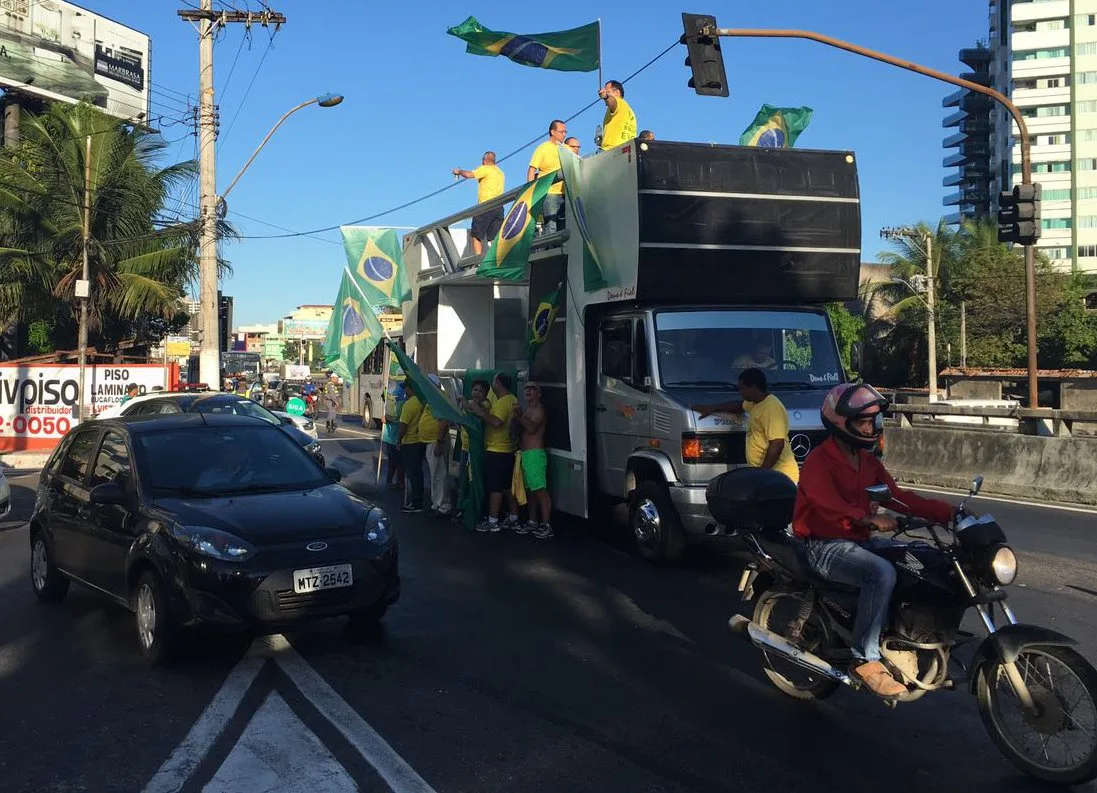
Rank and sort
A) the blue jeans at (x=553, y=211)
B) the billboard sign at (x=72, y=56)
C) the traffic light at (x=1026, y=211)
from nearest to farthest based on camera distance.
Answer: the blue jeans at (x=553, y=211) < the traffic light at (x=1026, y=211) < the billboard sign at (x=72, y=56)

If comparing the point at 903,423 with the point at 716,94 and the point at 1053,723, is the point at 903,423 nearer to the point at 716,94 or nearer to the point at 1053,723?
the point at 716,94

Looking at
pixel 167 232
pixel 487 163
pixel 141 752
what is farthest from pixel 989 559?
pixel 167 232

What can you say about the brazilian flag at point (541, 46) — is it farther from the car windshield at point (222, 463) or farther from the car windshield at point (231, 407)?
the car windshield at point (222, 463)

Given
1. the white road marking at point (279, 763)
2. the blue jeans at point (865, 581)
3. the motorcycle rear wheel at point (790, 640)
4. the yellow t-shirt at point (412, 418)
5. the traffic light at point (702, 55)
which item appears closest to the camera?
the white road marking at point (279, 763)

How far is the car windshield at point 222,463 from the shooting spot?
7020mm

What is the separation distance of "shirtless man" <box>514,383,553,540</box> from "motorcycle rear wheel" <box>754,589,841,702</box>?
5.42 metres

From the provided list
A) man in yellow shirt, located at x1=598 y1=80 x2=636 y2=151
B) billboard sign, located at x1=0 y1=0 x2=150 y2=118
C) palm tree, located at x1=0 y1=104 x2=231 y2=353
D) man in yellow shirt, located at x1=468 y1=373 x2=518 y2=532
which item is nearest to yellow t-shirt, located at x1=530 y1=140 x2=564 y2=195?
man in yellow shirt, located at x1=598 y1=80 x2=636 y2=151

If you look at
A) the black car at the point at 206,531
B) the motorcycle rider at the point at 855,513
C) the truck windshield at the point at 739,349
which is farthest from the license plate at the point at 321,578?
the truck windshield at the point at 739,349

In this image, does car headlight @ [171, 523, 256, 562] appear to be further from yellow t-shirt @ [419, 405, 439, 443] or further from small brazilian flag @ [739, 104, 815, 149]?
small brazilian flag @ [739, 104, 815, 149]

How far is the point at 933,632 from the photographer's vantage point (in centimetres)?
480

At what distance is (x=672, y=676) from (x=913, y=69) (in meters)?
12.0

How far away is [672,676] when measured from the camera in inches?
241

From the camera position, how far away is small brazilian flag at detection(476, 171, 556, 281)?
10758 mm

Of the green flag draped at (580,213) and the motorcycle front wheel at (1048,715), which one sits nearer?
the motorcycle front wheel at (1048,715)
